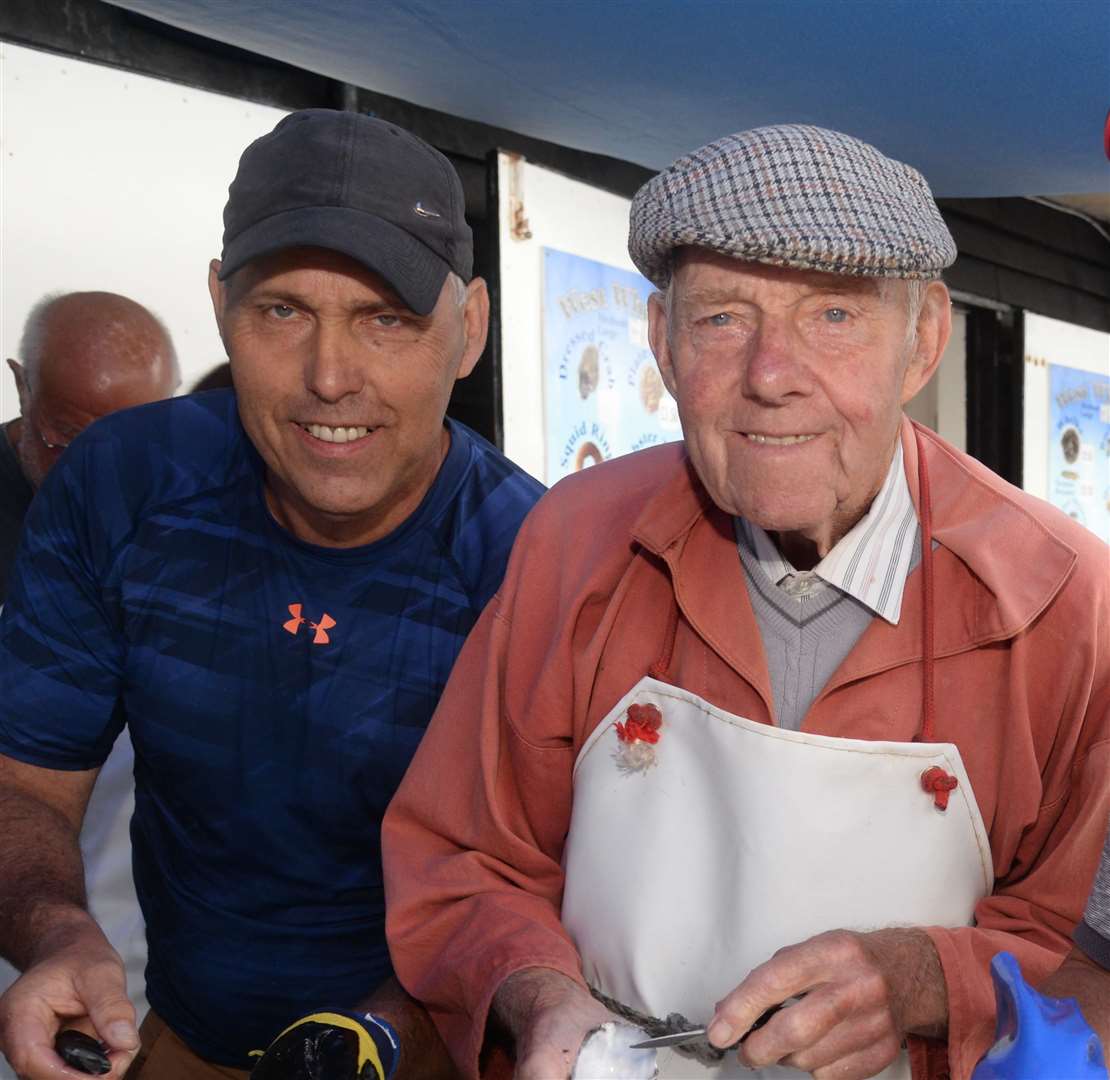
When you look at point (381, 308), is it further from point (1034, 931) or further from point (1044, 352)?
point (1044, 352)

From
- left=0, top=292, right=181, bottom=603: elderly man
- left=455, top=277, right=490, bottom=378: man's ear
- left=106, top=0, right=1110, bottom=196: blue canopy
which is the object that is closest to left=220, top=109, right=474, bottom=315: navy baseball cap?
left=455, top=277, right=490, bottom=378: man's ear

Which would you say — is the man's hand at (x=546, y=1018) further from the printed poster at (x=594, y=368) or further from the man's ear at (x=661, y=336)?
the printed poster at (x=594, y=368)

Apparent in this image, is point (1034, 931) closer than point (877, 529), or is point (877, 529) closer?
point (1034, 931)

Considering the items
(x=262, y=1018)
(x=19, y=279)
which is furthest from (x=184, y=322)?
(x=262, y=1018)

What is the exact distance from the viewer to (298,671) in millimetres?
1896

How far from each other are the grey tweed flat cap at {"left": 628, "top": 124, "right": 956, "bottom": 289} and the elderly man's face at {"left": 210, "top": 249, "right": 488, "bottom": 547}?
50 cm

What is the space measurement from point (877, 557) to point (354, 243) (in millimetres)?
819

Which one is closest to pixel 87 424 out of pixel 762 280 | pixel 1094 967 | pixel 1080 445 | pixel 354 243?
pixel 354 243

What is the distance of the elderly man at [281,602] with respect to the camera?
1.87 metres

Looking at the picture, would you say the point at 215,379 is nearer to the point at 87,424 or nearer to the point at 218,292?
the point at 87,424

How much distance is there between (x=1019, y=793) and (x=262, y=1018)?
44.8 inches

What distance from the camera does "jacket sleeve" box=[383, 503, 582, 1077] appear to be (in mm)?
1613

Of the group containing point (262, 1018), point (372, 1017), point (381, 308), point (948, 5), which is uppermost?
point (948, 5)

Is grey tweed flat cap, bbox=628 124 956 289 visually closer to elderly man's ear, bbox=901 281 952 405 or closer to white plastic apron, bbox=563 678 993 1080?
elderly man's ear, bbox=901 281 952 405
